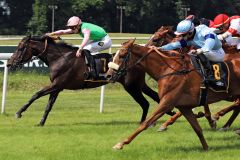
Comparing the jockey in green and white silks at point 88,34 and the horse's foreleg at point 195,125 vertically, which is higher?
the jockey in green and white silks at point 88,34

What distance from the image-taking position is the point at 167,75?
315 inches

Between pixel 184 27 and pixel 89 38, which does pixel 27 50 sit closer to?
pixel 89 38

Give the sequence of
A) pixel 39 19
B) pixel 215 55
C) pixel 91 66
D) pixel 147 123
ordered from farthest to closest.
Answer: pixel 39 19, pixel 91 66, pixel 215 55, pixel 147 123


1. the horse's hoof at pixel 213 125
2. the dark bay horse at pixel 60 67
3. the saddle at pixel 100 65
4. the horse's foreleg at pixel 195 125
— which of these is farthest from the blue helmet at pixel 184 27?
the saddle at pixel 100 65

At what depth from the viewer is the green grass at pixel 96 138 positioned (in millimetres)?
7562

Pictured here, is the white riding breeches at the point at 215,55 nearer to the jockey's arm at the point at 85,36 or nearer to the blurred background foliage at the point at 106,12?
the jockey's arm at the point at 85,36

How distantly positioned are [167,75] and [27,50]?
12.4 ft

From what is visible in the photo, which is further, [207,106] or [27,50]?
[27,50]

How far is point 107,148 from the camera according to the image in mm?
7992

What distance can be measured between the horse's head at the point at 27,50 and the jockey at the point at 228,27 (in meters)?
3.22

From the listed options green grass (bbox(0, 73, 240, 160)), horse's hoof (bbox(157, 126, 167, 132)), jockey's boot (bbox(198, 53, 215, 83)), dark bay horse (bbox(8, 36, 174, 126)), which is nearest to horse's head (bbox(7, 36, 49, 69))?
dark bay horse (bbox(8, 36, 174, 126))

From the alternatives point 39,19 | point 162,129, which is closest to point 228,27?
point 162,129

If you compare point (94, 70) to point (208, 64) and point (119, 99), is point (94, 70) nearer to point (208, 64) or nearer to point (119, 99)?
point (208, 64)

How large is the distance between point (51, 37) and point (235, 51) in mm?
3391
